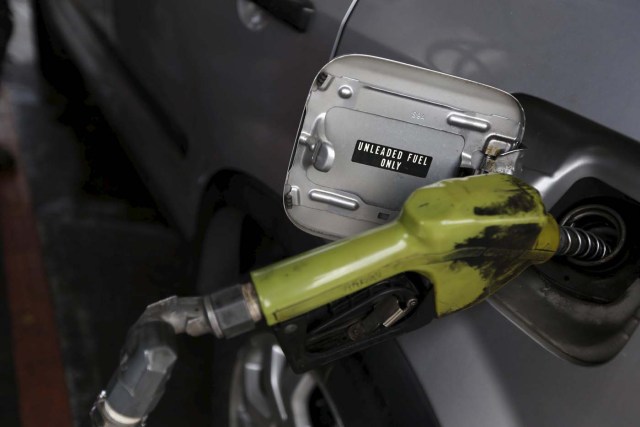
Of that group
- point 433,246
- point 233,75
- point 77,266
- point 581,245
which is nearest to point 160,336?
point 433,246

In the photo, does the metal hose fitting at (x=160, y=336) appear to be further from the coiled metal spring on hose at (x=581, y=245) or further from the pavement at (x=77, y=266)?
the pavement at (x=77, y=266)

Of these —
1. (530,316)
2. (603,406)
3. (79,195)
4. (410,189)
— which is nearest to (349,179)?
(410,189)

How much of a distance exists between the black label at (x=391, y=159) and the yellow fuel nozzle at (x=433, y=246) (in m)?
0.11

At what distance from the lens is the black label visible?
90 cm

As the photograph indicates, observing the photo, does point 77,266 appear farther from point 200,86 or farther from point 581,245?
point 581,245

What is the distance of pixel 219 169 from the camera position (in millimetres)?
1451

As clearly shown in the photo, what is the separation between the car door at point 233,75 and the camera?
114 centimetres

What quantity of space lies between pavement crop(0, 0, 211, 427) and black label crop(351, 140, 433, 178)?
4.20 feet

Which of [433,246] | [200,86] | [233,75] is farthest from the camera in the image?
[200,86]

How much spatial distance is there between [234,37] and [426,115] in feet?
1.96

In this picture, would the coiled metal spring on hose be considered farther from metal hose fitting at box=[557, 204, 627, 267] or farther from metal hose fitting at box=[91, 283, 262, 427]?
metal hose fitting at box=[91, 283, 262, 427]

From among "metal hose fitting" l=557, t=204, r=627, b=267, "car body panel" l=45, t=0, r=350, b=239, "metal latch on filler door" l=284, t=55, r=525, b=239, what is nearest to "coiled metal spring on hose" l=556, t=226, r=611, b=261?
"metal hose fitting" l=557, t=204, r=627, b=267

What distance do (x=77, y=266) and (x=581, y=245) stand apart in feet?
6.13

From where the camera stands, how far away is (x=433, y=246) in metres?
0.76
